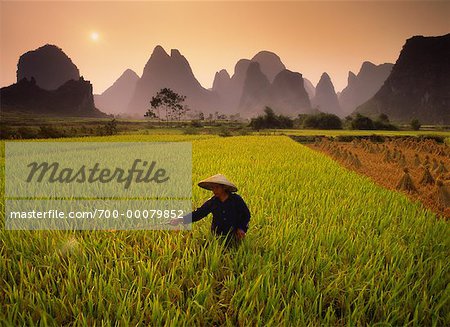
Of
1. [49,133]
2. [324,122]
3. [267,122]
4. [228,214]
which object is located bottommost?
[228,214]

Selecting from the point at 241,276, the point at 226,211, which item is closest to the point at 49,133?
the point at 226,211

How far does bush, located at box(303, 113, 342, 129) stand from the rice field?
1587 inches

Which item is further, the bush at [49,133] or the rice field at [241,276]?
the bush at [49,133]

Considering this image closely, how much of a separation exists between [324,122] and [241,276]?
42963 millimetres

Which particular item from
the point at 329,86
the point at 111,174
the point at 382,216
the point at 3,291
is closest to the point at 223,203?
the point at 3,291

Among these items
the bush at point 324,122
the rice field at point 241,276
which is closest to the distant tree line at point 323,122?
the bush at point 324,122

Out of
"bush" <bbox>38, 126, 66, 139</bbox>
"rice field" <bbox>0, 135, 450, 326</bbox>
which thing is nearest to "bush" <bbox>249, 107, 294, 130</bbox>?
"bush" <bbox>38, 126, 66, 139</bbox>

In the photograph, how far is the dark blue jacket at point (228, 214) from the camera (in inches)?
89.9

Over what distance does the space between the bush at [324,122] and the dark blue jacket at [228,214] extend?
41.9m

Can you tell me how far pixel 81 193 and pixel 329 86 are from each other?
650 feet

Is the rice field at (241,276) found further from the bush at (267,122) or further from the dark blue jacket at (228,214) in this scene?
the bush at (267,122)

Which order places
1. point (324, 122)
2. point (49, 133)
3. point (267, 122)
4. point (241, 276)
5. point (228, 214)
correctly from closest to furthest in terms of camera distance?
point (241, 276)
point (228, 214)
point (49, 133)
point (267, 122)
point (324, 122)

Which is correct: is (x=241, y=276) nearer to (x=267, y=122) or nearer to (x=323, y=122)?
(x=267, y=122)

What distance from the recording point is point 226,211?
91.7 inches
